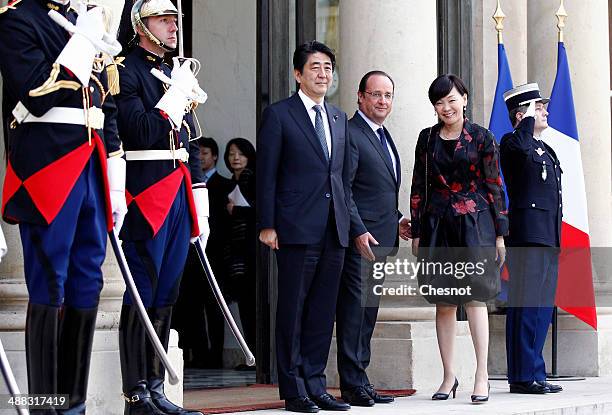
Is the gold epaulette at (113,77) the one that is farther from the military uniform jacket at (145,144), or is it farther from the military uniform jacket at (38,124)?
the military uniform jacket at (38,124)

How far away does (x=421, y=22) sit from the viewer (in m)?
8.95

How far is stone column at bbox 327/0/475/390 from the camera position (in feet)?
28.5

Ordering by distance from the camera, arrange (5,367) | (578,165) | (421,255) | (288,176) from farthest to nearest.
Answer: (578,165) → (421,255) → (288,176) → (5,367)

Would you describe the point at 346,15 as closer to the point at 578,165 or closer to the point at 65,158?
the point at 578,165

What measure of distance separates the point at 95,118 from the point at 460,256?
9.76 feet

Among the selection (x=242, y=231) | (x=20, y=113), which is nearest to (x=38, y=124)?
(x=20, y=113)

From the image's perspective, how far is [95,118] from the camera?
5504mm

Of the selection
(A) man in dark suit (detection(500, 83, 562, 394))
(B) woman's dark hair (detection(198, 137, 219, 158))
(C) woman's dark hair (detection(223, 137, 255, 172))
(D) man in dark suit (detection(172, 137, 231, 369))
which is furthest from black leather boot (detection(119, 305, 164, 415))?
(B) woman's dark hair (detection(198, 137, 219, 158))

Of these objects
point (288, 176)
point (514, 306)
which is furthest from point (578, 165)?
point (288, 176)

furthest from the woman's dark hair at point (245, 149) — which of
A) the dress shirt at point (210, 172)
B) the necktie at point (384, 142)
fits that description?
the necktie at point (384, 142)

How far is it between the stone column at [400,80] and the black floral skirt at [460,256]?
0.72 metres

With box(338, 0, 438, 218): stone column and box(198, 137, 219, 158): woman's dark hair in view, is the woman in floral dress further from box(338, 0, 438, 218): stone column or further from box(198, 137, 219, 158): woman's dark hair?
box(198, 137, 219, 158): woman's dark hair

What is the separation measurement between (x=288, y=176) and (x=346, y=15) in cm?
200

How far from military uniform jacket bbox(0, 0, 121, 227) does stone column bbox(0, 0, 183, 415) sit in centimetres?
83
